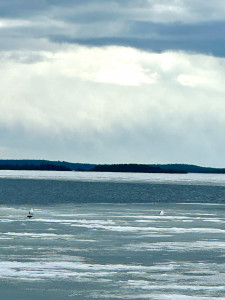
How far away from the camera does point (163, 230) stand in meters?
24.8

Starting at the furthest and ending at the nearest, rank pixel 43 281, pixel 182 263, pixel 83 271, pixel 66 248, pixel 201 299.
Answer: pixel 66 248 < pixel 182 263 < pixel 83 271 < pixel 43 281 < pixel 201 299

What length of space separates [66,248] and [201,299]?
7495 millimetres

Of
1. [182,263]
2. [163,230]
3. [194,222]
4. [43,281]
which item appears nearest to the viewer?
[43,281]

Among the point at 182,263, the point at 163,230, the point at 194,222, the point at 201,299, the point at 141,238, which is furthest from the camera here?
the point at 194,222

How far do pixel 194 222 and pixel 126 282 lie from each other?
15.3 meters

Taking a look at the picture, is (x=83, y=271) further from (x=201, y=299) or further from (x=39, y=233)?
(x=39, y=233)

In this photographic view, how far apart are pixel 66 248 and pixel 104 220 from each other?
10313 millimetres

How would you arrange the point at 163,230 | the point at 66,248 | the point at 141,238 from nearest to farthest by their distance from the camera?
the point at 66,248 < the point at 141,238 < the point at 163,230

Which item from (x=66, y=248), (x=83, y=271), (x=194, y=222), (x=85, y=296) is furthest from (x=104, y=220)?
(x=85, y=296)

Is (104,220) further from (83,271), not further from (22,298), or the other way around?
(22,298)

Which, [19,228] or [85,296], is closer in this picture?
[85,296]

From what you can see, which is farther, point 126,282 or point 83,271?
point 83,271

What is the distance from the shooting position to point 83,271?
15.2 metres

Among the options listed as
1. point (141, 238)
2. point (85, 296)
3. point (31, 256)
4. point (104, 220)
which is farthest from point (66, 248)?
point (104, 220)
